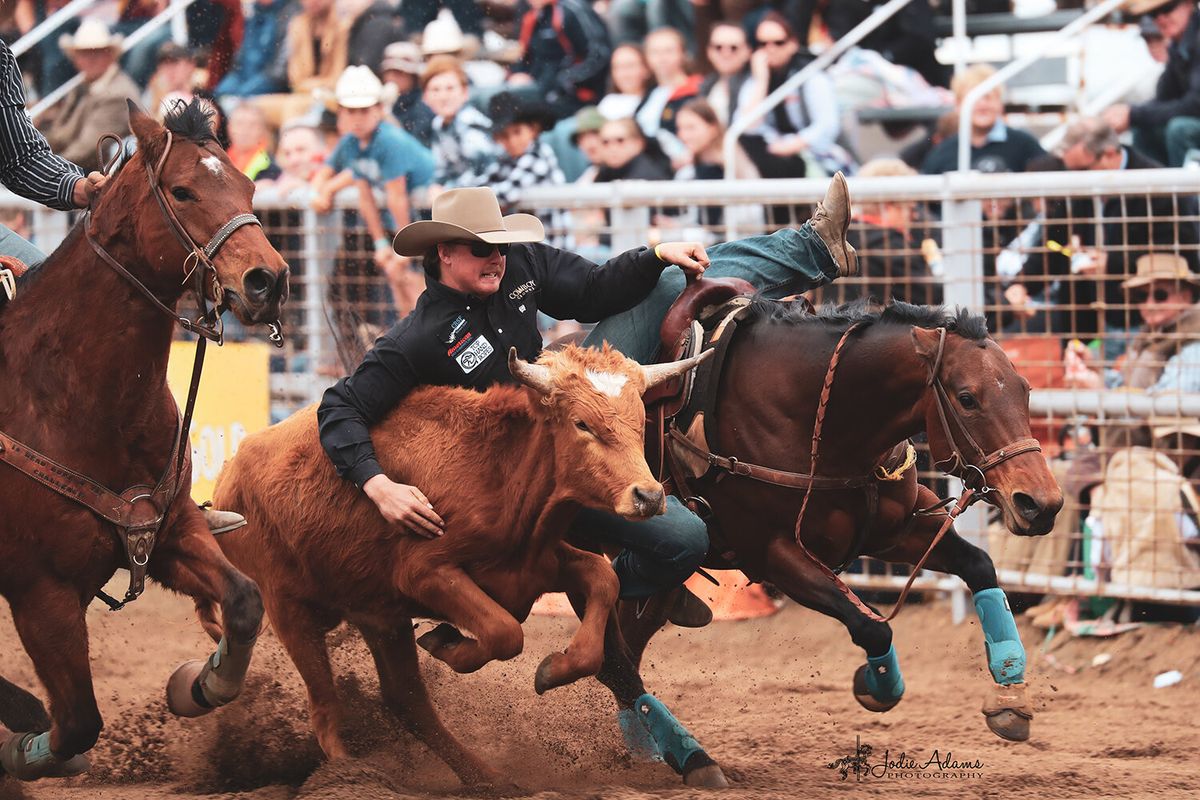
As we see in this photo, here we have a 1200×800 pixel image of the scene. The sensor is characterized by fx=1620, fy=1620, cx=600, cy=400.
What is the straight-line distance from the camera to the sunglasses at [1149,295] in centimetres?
743

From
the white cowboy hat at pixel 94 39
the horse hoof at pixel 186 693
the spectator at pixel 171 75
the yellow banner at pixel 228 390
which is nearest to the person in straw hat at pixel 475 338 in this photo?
the horse hoof at pixel 186 693

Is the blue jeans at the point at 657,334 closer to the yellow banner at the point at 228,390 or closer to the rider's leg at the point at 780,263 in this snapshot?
the rider's leg at the point at 780,263

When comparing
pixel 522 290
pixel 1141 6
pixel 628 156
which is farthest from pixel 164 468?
pixel 1141 6

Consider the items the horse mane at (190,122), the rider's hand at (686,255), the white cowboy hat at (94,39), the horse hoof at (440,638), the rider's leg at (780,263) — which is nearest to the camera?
the horse mane at (190,122)

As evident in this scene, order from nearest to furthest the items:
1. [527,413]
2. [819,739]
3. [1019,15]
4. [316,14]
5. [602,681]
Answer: [527,413] → [602,681] → [819,739] → [1019,15] → [316,14]

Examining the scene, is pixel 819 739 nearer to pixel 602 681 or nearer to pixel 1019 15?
pixel 602 681

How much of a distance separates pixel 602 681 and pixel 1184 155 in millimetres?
4905

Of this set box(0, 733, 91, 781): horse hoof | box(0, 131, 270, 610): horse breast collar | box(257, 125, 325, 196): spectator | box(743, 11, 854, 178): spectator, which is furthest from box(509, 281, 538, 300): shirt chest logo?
box(257, 125, 325, 196): spectator

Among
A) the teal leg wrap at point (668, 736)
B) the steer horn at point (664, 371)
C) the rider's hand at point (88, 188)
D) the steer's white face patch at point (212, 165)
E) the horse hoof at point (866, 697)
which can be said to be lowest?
the teal leg wrap at point (668, 736)

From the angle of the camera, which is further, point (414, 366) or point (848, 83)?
point (848, 83)

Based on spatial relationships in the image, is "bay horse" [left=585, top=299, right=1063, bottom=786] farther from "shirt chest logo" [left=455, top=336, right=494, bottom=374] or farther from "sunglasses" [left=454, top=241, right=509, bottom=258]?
"sunglasses" [left=454, top=241, right=509, bottom=258]

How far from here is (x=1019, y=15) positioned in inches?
402

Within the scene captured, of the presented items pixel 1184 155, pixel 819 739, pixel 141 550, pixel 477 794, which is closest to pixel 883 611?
pixel 819 739

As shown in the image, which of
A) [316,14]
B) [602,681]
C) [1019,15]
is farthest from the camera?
[316,14]
